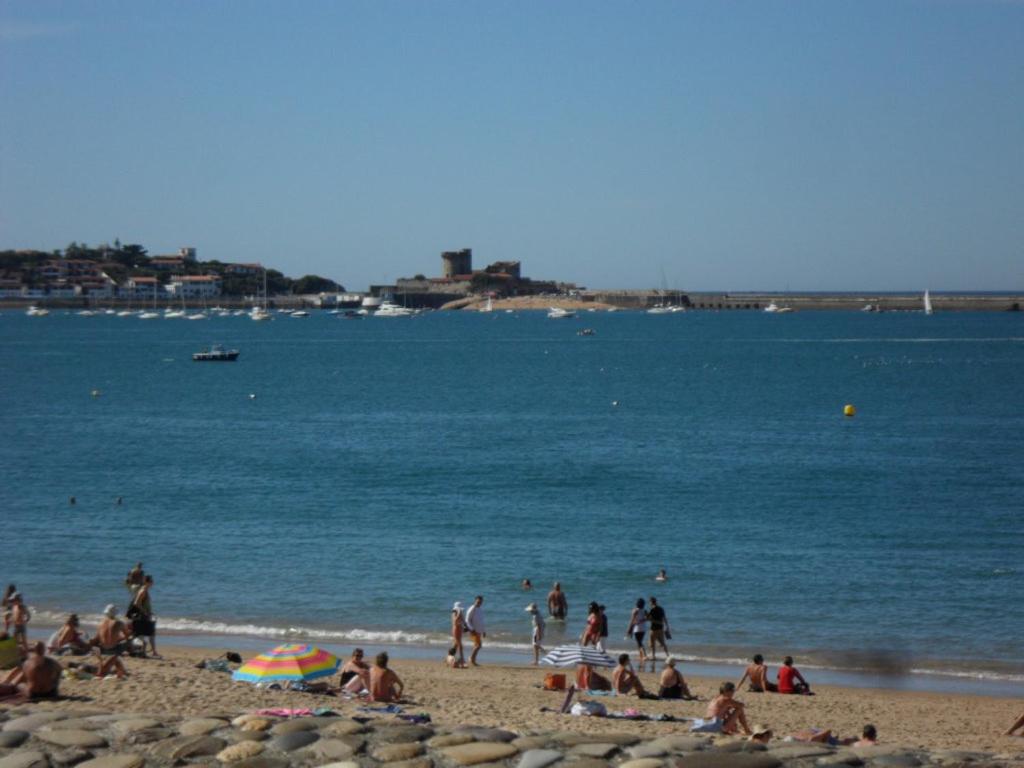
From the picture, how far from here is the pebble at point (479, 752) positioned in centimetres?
963

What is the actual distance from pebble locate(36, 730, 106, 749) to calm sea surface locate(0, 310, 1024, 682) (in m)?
13.1

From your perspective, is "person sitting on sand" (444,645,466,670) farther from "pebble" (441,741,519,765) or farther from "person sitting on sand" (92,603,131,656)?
"pebble" (441,741,519,765)

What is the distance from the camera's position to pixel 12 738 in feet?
33.0

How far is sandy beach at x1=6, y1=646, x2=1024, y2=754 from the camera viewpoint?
49.8 feet

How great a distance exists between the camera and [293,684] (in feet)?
55.2

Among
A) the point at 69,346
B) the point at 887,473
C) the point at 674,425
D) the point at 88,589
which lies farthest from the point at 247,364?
the point at 88,589

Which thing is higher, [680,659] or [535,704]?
[535,704]

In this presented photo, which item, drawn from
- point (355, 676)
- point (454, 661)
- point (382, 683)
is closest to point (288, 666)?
point (355, 676)

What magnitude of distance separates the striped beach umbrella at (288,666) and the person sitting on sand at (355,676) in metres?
0.18

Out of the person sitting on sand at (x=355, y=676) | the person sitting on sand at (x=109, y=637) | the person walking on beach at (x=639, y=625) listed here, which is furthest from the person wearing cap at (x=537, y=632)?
the person sitting on sand at (x=109, y=637)

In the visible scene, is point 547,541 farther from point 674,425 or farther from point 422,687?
point 674,425

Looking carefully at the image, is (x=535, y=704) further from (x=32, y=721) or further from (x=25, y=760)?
(x=25, y=760)

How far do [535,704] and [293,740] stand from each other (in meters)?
7.72

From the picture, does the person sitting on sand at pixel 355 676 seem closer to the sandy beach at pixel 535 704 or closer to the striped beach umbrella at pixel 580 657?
the sandy beach at pixel 535 704
